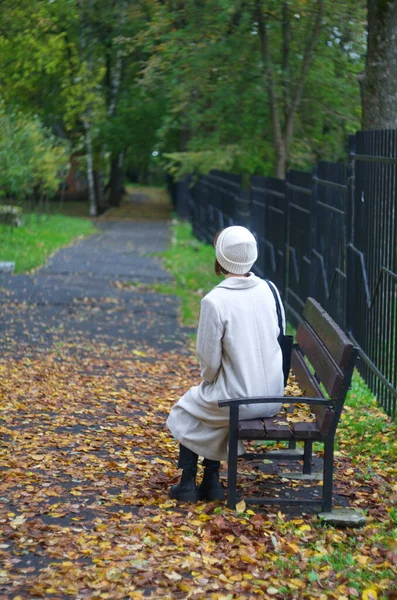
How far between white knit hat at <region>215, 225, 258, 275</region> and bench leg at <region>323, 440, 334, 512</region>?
995 mm

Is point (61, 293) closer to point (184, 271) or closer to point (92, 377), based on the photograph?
point (184, 271)

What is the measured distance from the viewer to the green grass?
20484 mm

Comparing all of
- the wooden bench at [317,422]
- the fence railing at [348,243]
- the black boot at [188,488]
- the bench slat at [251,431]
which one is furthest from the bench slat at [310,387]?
the fence railing at [348,243]

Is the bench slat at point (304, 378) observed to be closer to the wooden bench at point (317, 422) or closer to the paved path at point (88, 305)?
the wooden bench at point (317, 422)

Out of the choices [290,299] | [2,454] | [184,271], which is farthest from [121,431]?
[184,271]

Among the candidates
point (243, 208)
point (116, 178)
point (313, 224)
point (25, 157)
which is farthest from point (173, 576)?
point (116, 178)

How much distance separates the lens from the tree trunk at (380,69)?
10711 mm

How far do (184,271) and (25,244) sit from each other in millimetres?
5746

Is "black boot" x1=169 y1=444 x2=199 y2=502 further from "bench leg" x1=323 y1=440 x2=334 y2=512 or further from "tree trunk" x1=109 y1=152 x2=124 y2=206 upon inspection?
"tree trunk" x1=109 y1=152 x2=124 y2=206

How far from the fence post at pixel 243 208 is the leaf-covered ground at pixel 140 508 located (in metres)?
7.51

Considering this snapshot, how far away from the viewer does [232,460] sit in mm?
5270

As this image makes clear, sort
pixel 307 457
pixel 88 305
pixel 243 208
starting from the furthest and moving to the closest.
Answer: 1. pixel 243 208
2. pixel 88 305
3. pixel 307 457

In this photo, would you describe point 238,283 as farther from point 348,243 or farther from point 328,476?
point 348,243

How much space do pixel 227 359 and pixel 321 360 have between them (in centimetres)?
63
